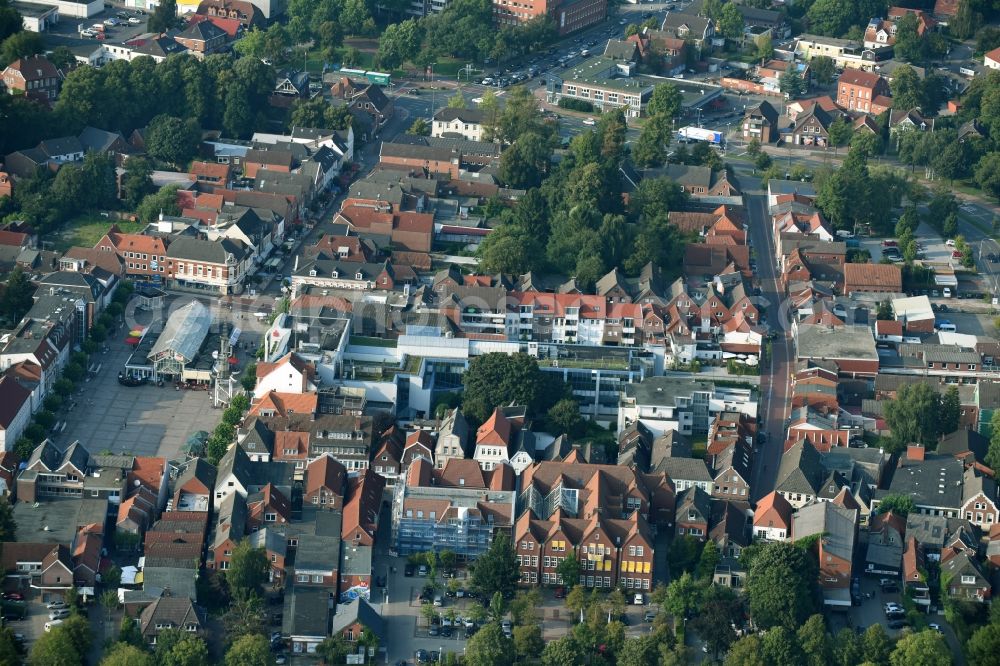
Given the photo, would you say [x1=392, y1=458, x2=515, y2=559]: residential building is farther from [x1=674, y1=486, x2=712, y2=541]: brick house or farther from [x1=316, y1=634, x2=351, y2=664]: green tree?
[x1=316, y1=634, x2=351, y2=664]: green tree

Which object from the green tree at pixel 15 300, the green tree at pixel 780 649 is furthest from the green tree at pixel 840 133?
the green tree at pixel 780 649

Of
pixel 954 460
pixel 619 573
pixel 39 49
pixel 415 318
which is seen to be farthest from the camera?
pixel 39 49

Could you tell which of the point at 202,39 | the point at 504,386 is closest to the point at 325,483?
the point at 504,386

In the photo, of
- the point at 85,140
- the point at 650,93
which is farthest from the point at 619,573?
the point at 650,93

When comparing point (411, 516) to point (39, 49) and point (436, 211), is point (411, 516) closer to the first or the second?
point (436, 211)

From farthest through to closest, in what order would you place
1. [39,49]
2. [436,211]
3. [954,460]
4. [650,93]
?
1. [650,93]
2. [39,49]
3. [436,211]
4. [954,460]

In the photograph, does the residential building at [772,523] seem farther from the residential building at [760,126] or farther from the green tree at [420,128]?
the residential building at [760,126]
